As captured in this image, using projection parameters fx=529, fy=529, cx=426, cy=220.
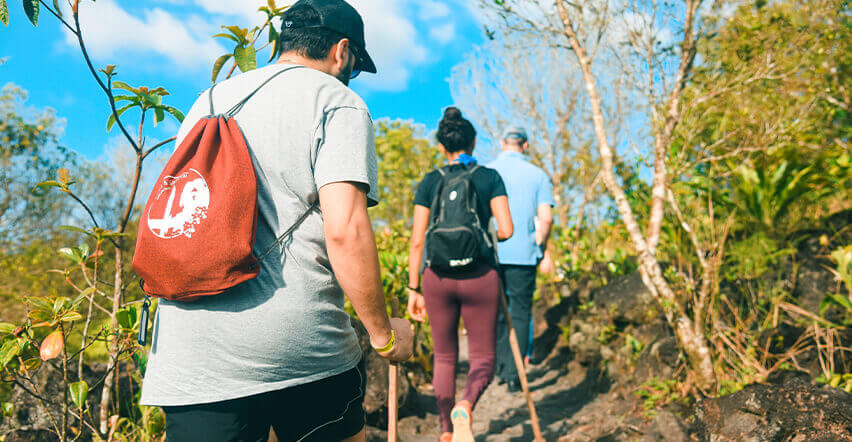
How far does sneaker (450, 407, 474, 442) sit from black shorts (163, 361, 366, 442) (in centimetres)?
140

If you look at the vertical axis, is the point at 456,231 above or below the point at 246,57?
below

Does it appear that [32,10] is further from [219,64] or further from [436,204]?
[436,204]

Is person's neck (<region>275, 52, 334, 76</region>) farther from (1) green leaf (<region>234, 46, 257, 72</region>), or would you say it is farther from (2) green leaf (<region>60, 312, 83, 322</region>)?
(2) green leaf (<region>60, 312, 83, 322</region>)

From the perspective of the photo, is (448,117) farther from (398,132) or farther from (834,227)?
(398,132)

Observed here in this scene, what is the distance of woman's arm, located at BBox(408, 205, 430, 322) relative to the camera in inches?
123

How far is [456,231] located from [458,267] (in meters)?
0.20

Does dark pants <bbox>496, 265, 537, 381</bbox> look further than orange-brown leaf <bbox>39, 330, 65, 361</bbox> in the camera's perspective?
Yes

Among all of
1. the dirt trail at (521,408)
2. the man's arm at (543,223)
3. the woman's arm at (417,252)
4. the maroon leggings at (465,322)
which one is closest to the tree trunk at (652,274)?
the man's arm at (543,223)

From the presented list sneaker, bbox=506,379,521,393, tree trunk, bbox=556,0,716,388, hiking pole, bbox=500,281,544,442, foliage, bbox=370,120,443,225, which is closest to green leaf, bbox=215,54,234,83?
hiking pole, bbox=500,281,544,442

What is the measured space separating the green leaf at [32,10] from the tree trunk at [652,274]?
127 inches

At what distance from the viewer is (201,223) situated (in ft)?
3.87

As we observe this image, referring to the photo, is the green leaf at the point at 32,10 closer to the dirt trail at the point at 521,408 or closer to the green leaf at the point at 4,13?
the green leaf at the point at 4,13

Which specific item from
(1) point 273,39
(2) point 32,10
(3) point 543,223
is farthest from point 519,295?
(2) point 32,10

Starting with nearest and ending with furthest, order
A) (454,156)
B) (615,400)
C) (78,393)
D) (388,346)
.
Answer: (388,346)
(78,393)
(454,156)
(615,400)
